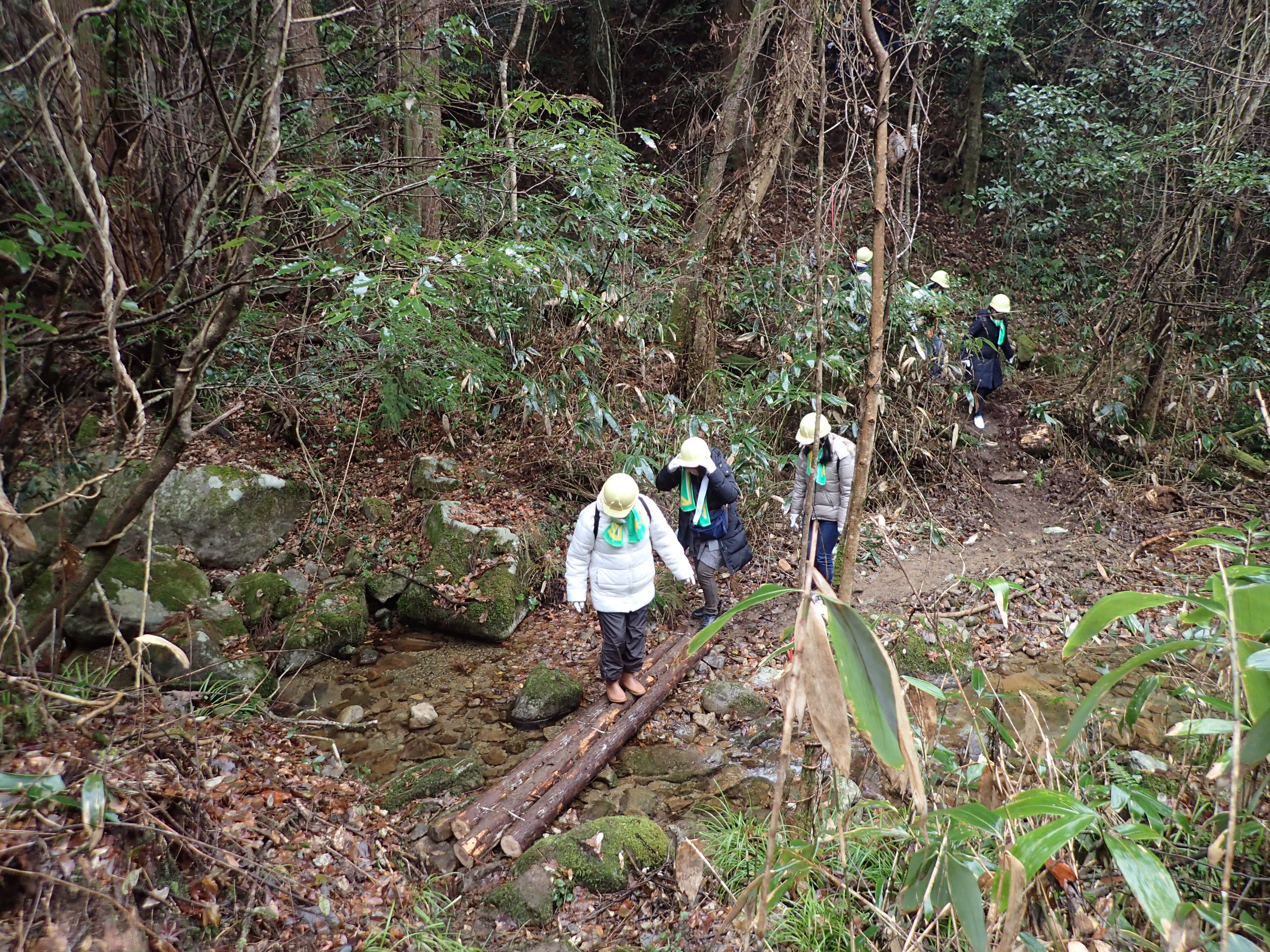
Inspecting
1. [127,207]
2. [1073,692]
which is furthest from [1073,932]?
[127,207]

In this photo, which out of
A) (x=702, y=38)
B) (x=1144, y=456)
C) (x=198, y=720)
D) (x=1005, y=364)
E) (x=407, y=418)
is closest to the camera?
(x=198, y=720)

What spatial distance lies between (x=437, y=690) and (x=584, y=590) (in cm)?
161

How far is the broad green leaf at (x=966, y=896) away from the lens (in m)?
1.24

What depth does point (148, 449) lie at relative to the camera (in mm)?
3295

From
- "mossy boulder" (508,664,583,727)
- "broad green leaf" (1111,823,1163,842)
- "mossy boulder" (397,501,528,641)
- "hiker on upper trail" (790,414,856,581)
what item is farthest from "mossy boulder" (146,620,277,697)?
"broad green leaf" (1111,823,1163,842)

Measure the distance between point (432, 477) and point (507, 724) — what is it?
3.29 m

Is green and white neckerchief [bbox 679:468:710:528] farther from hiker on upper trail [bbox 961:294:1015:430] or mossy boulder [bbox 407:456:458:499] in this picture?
hiker on upper trail [bbox 961:294:1015:430]

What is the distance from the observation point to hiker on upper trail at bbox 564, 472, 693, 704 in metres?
4.65

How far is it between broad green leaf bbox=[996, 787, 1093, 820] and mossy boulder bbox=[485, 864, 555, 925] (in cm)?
266

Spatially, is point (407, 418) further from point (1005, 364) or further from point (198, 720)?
point (1005, 364)

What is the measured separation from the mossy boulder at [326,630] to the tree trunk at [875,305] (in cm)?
471

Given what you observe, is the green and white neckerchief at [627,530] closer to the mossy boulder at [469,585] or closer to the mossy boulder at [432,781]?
the mossy boulder at [432,781]

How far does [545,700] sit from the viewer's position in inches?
194

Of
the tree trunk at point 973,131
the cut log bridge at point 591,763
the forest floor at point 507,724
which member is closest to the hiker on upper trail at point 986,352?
the forest floor at point 507,724
